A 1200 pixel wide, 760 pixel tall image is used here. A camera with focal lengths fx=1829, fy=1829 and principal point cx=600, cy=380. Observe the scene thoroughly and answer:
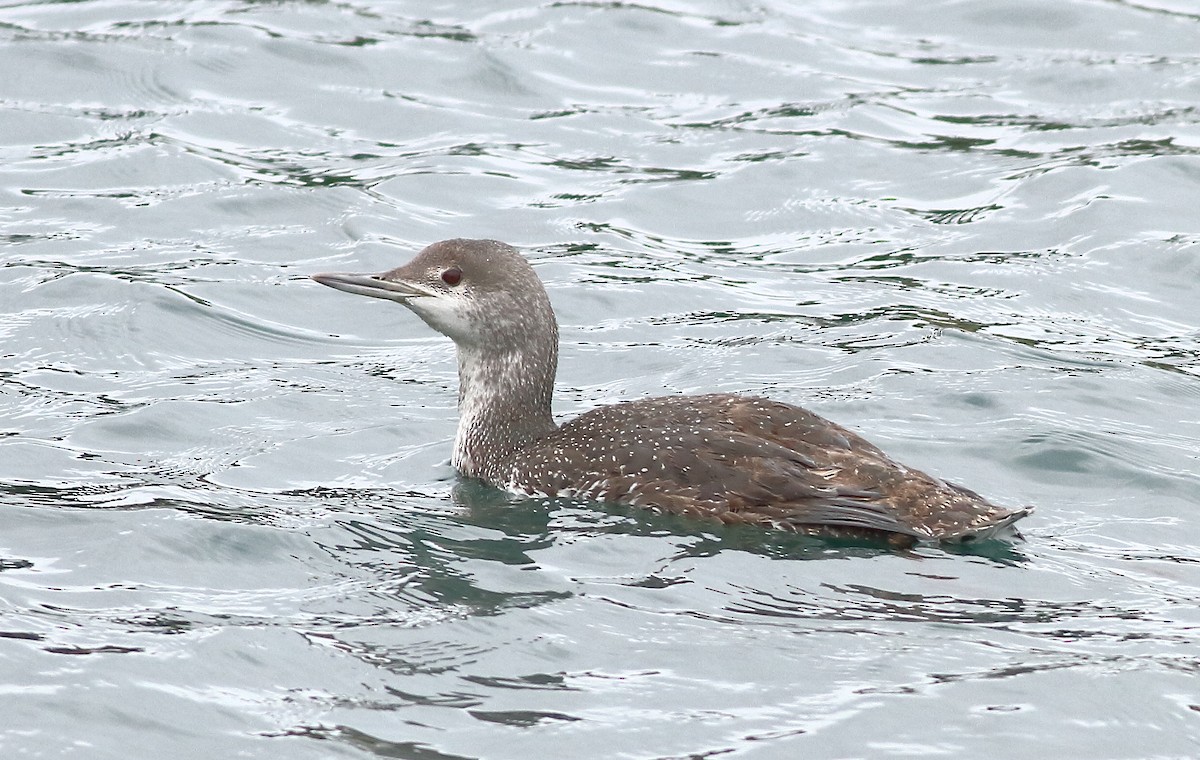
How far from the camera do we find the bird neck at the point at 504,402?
330 inches

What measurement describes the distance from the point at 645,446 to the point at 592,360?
8.05ft

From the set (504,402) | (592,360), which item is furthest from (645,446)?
(592,360)

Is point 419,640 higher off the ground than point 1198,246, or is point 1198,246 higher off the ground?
point 1198,246

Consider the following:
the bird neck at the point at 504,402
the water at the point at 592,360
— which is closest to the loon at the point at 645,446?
the bird neck at the point at 504,402

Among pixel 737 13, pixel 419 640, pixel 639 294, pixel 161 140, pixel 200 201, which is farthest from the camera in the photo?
pixel 737 13

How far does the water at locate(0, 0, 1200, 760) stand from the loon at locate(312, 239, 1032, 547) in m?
0.14

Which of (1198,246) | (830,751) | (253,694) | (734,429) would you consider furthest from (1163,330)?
(253,694)

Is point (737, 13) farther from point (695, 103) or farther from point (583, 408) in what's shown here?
point (583, 408)

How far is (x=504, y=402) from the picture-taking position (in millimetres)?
8430

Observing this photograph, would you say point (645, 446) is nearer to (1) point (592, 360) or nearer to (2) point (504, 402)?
(2) point (504, 402)

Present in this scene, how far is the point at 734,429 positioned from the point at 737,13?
9426mm

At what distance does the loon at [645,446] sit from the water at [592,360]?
0.14 m

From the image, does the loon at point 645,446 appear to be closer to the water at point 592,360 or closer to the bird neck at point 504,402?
the bird neck at point 504,402

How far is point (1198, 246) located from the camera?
11.8m
